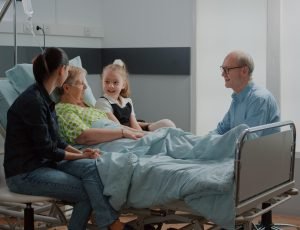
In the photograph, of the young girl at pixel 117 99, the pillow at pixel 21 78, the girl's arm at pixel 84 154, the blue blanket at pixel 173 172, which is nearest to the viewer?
the blue blanket at pixel 173 172

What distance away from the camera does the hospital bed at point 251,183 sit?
10.2 feet

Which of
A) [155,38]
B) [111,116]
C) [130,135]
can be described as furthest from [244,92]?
[155,38]

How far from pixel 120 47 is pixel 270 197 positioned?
294cm

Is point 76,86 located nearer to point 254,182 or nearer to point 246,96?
point 246,96

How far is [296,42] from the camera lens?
5.18 meters

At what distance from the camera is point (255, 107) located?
159 inches

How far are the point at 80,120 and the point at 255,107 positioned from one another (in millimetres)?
1140

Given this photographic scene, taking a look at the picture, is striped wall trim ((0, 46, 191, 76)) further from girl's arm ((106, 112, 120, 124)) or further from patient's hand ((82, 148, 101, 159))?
patient's hand ((82, 148, 101, 159))

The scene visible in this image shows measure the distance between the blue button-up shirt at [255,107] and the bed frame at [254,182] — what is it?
0.27m

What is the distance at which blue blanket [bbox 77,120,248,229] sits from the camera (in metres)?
3.07

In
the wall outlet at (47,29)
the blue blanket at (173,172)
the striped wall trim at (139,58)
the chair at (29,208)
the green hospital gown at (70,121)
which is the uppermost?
the wall outlet at (47,29)

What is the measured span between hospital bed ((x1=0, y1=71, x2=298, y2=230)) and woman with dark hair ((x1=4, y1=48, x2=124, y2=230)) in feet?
0.35

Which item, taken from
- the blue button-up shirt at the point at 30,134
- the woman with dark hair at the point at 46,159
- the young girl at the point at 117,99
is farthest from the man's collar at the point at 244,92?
the blue button-up shirt at the point at 30,134

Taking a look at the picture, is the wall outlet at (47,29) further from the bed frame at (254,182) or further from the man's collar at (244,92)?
the bed frame at (254,182)
